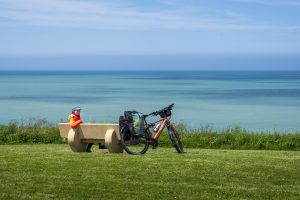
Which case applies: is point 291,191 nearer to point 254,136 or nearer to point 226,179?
point 226,179

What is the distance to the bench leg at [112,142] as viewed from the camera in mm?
14648

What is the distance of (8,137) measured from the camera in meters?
21.5

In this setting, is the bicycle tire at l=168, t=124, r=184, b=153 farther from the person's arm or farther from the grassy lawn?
Result: the person's arm

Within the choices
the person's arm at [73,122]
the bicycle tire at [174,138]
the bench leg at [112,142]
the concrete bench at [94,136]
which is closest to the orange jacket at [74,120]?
the person's arm at [73,122]

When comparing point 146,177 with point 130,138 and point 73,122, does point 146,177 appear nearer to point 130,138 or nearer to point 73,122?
point 130,138

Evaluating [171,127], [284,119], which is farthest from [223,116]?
[171,127]

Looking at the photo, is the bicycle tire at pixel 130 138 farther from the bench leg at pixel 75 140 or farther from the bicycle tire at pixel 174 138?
the bench leg at pixel 75 140

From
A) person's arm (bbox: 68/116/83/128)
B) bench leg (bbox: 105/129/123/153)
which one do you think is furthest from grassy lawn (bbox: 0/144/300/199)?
person's arm (bbox: 68/116/83/128)

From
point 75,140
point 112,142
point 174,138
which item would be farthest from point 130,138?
point 75,140

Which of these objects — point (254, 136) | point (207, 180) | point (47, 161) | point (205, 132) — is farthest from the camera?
point (205, 132)

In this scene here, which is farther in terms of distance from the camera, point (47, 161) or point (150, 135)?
point (150, 135)

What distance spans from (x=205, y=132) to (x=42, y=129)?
19.3 ft

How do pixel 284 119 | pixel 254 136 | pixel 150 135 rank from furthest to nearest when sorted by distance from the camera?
pixel 284 119, pixel 254 136, pixel 150 135

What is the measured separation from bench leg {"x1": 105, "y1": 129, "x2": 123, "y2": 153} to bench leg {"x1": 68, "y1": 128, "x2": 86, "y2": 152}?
794 millimetres
